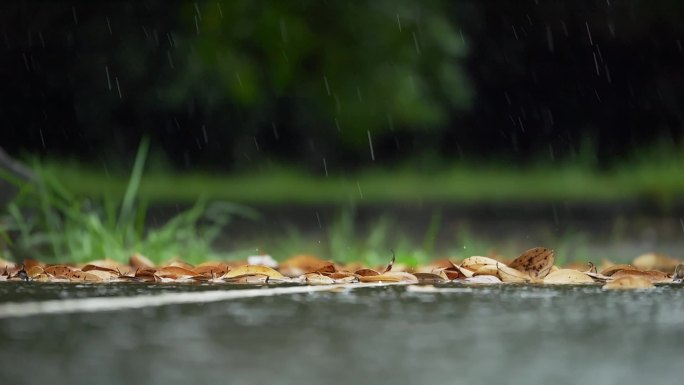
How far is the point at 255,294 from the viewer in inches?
97.0

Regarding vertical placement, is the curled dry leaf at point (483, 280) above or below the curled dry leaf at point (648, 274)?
above

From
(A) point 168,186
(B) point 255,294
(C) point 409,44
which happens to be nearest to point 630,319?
(B) point 255,294

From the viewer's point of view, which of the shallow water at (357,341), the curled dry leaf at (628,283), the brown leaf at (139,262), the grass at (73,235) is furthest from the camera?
the grass at (73,235)

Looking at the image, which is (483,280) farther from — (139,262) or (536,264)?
(139,262)

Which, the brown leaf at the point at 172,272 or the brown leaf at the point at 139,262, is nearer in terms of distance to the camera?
the brown leaf at the point at 172,272

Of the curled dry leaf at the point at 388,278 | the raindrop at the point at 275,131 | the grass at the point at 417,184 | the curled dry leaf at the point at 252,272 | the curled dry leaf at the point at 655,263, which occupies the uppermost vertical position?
the raindrop at the point at 275,131

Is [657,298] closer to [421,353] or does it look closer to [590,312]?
[590,312]

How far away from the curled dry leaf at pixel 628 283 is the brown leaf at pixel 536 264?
0.31m

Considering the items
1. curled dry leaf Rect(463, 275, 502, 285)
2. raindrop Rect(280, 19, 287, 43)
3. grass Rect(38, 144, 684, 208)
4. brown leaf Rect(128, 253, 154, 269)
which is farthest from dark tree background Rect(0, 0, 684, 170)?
curled dry leaf Rect(463, 275, 502, 285)

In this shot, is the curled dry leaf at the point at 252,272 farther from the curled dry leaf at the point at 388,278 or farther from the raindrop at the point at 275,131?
the raindrop at the point at 275,131

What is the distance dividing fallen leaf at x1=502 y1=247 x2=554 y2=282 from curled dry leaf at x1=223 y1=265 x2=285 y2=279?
0.70 m

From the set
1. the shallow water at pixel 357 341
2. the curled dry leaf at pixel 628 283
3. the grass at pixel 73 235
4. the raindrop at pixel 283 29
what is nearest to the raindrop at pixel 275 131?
the raindrop at pixel 283 29

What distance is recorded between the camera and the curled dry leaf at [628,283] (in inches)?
109

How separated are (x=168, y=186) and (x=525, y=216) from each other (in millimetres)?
2205
